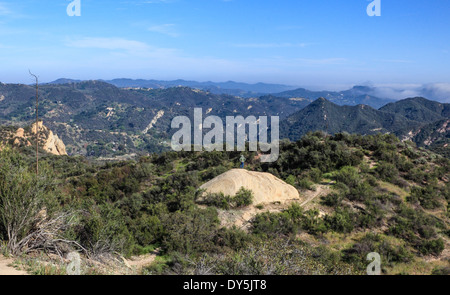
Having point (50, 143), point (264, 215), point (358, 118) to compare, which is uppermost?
point (358, 118)

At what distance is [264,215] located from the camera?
12.9 m

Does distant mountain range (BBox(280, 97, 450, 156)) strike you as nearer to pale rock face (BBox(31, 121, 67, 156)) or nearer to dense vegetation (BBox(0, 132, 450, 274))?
pale rock face (BBox(31, 121, 67, 156))

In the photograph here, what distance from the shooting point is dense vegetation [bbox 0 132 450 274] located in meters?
7.42

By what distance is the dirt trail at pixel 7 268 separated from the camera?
222 inches

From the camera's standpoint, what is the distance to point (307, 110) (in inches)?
7249

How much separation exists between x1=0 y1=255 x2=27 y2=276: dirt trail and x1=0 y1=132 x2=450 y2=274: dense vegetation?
0.46 meters

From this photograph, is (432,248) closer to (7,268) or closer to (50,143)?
(7,268)

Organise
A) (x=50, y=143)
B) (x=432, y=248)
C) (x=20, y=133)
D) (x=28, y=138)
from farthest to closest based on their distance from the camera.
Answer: (x=50, y=143), (x=20, y=133), (x=28, y=138), (x=432, y=248)

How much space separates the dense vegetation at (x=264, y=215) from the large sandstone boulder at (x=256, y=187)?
635 millimetres

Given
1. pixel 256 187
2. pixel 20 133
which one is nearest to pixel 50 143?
pixel 20 133

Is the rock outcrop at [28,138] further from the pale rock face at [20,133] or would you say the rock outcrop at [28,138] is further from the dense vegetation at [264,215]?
the dense vegetation at [264,215]

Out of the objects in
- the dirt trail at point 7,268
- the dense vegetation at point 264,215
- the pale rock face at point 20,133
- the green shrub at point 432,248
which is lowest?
the green shrub at point 432,248

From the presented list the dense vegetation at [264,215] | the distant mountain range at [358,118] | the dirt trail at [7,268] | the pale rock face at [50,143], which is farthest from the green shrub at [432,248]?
the distant mountain range at [358,118]

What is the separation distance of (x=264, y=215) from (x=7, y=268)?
31.7 feet
